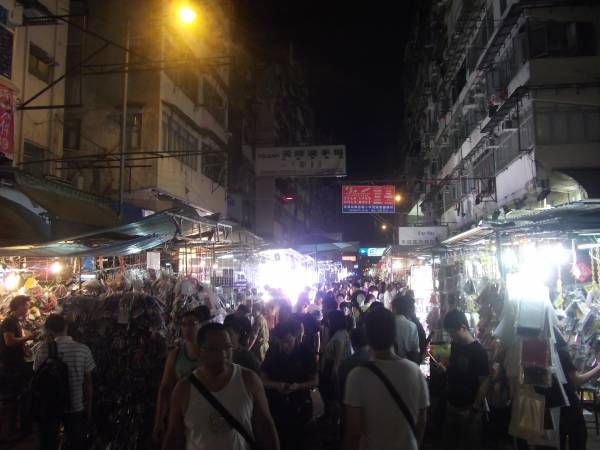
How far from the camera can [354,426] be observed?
10.3 feet

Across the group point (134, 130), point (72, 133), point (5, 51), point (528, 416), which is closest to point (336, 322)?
point (528, 416)

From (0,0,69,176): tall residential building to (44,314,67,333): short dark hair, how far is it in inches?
230

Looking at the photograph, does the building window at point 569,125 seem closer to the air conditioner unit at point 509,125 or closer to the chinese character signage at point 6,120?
the air conditioner unit at point 509,125

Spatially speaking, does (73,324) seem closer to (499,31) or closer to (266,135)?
(499,31)

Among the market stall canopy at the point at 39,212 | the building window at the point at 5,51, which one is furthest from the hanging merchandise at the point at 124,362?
the building window at the point at 5,51

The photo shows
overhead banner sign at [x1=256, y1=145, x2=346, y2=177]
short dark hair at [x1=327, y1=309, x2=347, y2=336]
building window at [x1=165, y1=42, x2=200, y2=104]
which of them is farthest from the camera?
overhead banner sign at [x1=256, y1=145, x2=346, y2=177]

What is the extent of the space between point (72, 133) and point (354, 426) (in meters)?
16.3

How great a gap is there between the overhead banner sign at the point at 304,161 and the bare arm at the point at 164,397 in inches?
572

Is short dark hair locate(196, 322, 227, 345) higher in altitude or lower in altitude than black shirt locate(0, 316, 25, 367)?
higher

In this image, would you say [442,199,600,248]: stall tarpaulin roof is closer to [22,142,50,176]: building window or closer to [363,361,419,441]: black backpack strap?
[363,361,419,441]: black backpack strap

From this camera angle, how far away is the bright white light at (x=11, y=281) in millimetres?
10116

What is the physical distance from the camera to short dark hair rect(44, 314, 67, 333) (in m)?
5.45

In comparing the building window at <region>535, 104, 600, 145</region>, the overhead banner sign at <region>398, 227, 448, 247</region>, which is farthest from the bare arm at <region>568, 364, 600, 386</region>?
the overhead banner sign at <region>398, 227, 448, 247</region>

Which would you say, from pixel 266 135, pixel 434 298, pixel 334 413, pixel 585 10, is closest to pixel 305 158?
pixel 434 298
